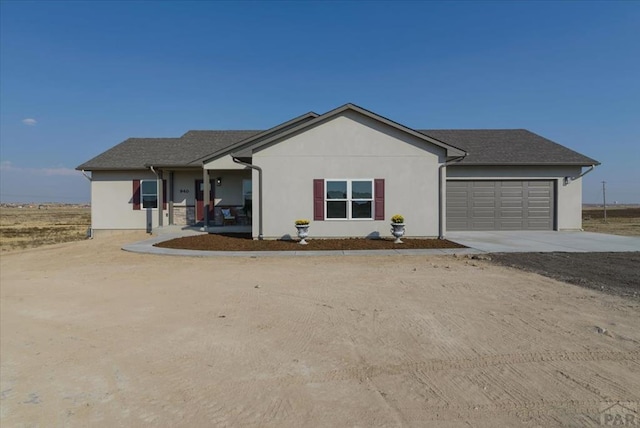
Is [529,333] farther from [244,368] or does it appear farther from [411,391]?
[244,368]

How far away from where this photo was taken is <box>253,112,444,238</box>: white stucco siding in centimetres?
1334

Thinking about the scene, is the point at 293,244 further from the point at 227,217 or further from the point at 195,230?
the point at 227,217

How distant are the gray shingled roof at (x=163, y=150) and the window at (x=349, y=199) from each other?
21.7 feet

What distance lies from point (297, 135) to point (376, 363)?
10635 mm

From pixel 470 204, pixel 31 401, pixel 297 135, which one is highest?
pixel 297 135

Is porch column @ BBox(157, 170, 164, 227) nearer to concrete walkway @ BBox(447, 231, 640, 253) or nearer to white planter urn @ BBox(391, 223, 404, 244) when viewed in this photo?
white planter urn @ BBox(391, 223, 404, 244)

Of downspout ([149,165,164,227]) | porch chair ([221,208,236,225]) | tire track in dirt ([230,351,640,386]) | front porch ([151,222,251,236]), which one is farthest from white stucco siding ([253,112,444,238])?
tire track in dirt ([230,351,640,386])

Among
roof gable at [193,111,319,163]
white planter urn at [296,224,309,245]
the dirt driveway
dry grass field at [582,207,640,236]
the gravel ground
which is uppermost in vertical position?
roof gable at [193,111,319,163]

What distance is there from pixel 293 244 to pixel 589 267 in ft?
27.1

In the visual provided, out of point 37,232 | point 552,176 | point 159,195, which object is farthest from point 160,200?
point 552,176

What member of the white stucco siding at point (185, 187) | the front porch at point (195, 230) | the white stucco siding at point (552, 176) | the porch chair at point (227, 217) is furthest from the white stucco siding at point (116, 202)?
the white stucco siding at point (552, 176)

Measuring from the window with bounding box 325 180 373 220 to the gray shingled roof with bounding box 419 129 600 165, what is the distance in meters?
5.34

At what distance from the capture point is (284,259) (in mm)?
10281

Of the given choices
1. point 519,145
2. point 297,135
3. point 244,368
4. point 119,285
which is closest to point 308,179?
point 297,135
